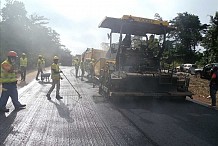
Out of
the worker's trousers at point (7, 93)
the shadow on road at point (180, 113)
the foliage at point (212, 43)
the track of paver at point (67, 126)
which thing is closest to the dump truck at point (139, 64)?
the shadow on road at point (180, 113)

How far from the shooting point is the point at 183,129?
→ 635cm

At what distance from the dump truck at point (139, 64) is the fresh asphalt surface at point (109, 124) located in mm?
436

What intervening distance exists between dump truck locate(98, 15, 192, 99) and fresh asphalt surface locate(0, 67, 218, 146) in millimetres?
436

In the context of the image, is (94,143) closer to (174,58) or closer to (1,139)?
(1,139)

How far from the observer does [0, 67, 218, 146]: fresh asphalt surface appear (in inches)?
213

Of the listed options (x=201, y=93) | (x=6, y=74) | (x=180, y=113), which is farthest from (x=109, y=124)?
(x=201, y=93)

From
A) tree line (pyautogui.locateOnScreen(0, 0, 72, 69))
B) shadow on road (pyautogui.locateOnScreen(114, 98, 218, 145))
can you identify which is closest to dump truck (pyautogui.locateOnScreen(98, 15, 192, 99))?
shadow on road (pyautogui.locateOnScreen(114, 98, 218, 145))

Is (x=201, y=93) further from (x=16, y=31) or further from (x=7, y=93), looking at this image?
(x=16, y=31)

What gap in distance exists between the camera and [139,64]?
10.5 meters

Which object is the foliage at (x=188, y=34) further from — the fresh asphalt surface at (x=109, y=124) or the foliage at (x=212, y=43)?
the fresh asphalt surface at (x=109, y=124)

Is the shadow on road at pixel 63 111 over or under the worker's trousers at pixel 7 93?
under

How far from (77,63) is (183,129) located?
1680 centimetres

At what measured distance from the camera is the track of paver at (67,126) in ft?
17.5

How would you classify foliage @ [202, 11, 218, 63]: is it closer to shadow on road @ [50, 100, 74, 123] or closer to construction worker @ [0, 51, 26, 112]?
shadow on road @ [50, 100, 74, 123]
